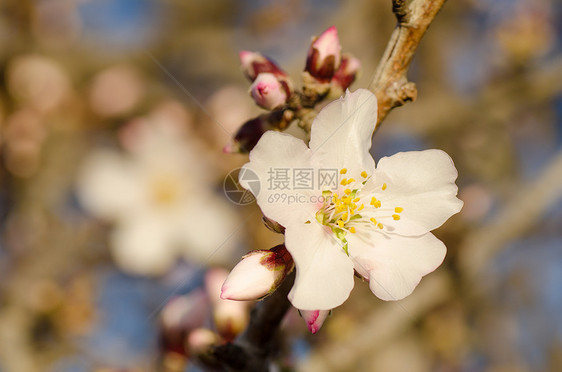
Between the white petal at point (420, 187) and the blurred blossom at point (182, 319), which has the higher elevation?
the white petal at point (420, 187)

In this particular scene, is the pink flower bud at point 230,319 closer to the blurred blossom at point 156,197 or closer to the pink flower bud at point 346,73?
the pink flower bud at point 346,73

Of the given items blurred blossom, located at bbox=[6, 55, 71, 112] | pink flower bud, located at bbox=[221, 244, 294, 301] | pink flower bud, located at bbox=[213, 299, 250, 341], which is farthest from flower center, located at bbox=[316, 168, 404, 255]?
blurred blossom, located at bbox=[6, 55, 71, 112]

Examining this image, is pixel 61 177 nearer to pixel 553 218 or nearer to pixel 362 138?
pixel 362 138

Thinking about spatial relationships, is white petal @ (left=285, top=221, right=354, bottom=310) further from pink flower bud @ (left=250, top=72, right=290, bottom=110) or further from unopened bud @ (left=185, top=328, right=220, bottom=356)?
unopened bud @ (left=185, top=328, right=220, bottom=356)

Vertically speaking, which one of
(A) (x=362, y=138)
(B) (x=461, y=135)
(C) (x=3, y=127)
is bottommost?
(C) (x=3, y=127)

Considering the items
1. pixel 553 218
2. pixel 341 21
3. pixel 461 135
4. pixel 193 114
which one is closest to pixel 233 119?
pixel 193 114

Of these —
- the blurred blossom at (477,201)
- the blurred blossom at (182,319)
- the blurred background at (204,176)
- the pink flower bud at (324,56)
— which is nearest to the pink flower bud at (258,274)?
the pink flower bud at (324,56)
